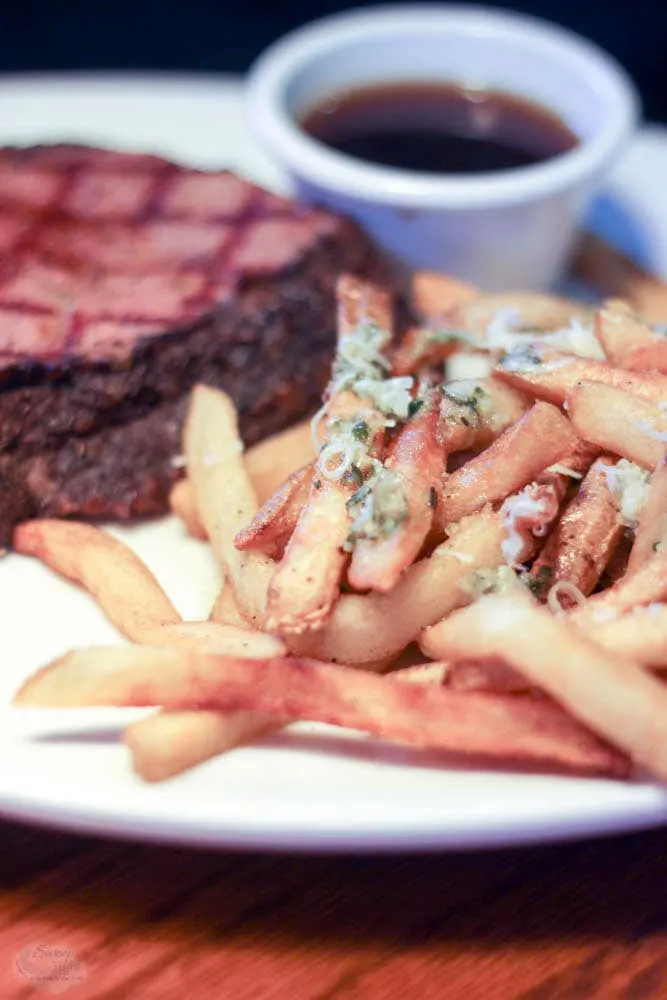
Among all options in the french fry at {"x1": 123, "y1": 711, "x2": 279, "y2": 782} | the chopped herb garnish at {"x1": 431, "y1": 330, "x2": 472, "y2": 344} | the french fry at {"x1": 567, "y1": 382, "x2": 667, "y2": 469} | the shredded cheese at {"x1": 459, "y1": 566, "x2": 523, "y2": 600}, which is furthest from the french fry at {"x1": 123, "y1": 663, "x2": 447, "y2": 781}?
the chopped herb garnish at {"x1": 431, "y1": 330, "x2": 472, "y2": 344}

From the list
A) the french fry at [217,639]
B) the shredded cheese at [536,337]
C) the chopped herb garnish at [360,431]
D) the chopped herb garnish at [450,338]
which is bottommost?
the french fry at [217,639]

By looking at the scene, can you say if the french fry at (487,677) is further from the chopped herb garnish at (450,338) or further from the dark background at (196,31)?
the dark background at (196,31)

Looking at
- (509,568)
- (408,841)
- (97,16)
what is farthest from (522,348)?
(97,16)

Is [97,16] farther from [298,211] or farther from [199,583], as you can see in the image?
[199,583]

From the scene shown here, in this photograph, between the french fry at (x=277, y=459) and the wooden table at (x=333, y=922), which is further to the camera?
the french fry at (x=277, y=459)

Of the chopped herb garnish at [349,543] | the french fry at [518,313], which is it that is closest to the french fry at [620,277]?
the french fry at [518,313]

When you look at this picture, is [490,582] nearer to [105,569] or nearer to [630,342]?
[630,342]
